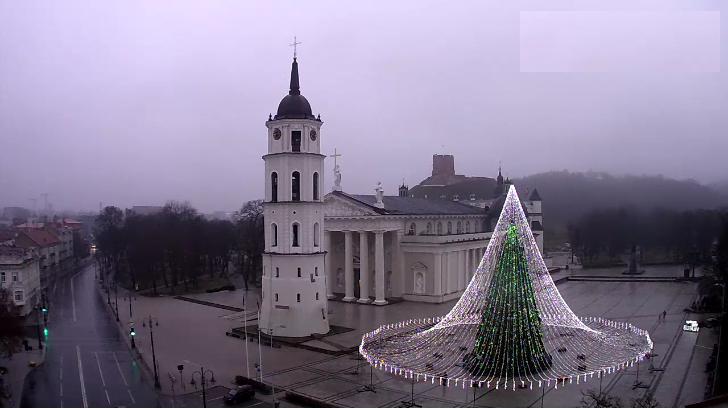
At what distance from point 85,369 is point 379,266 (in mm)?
24794

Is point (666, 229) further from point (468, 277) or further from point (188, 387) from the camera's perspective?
point (188, 387)

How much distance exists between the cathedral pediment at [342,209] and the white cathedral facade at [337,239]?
9 cm

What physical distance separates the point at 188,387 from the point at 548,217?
48102mm

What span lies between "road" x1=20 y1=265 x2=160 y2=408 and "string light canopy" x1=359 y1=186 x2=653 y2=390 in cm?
1119

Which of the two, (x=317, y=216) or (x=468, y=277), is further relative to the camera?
(x=468, y=277)

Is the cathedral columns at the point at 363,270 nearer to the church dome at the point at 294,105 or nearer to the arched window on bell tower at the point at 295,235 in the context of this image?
the arched window on bell tower at the point at 295,235

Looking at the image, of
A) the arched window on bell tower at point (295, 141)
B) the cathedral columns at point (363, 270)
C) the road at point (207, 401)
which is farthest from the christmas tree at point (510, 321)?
the cathedral columns at point (363, 270)

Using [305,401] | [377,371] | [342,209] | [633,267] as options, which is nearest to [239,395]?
[305,401]

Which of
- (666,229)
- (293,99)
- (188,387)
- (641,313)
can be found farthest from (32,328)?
(666,229)

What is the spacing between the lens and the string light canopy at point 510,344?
24688 millimetres

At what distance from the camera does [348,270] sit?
4984cm

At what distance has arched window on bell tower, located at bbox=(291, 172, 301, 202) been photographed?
3662cm

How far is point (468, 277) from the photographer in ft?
184

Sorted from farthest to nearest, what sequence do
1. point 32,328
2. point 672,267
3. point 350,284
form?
point 672,267
point 350,284
point 32,328
